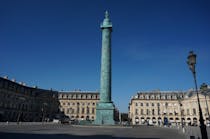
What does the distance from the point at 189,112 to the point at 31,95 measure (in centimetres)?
6903

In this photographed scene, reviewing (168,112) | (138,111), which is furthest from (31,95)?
(168,112)

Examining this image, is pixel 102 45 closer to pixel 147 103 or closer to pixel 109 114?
pixel 109 114

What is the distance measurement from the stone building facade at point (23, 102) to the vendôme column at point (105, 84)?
1021 inches

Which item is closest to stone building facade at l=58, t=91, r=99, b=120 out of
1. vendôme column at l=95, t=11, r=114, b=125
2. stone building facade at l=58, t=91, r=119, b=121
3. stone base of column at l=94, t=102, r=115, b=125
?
stone building facade at l=58, t=91, r=119, b=121

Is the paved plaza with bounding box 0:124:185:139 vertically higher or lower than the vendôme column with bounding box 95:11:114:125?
lower

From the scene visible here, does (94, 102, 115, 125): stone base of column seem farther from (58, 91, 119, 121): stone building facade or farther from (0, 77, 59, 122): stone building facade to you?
(58, 91, 119, 121): stone building facade

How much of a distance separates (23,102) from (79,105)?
29421mm

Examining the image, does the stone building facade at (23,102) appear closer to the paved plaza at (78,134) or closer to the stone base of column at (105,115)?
the stone base of column at (105,115)

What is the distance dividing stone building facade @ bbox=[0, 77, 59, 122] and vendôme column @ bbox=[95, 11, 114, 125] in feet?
85.0

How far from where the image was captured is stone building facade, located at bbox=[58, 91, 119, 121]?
103812 millimetres

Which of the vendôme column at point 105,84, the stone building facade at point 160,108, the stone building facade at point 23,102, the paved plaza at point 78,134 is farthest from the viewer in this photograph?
the stone building facade at point 160,108

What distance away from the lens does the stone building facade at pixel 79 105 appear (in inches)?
4087

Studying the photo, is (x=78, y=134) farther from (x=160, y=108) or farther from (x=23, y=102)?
(x=160, y=108)

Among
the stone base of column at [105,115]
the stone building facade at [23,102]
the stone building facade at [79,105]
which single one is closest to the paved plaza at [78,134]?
the stone base of column at [105,115]
